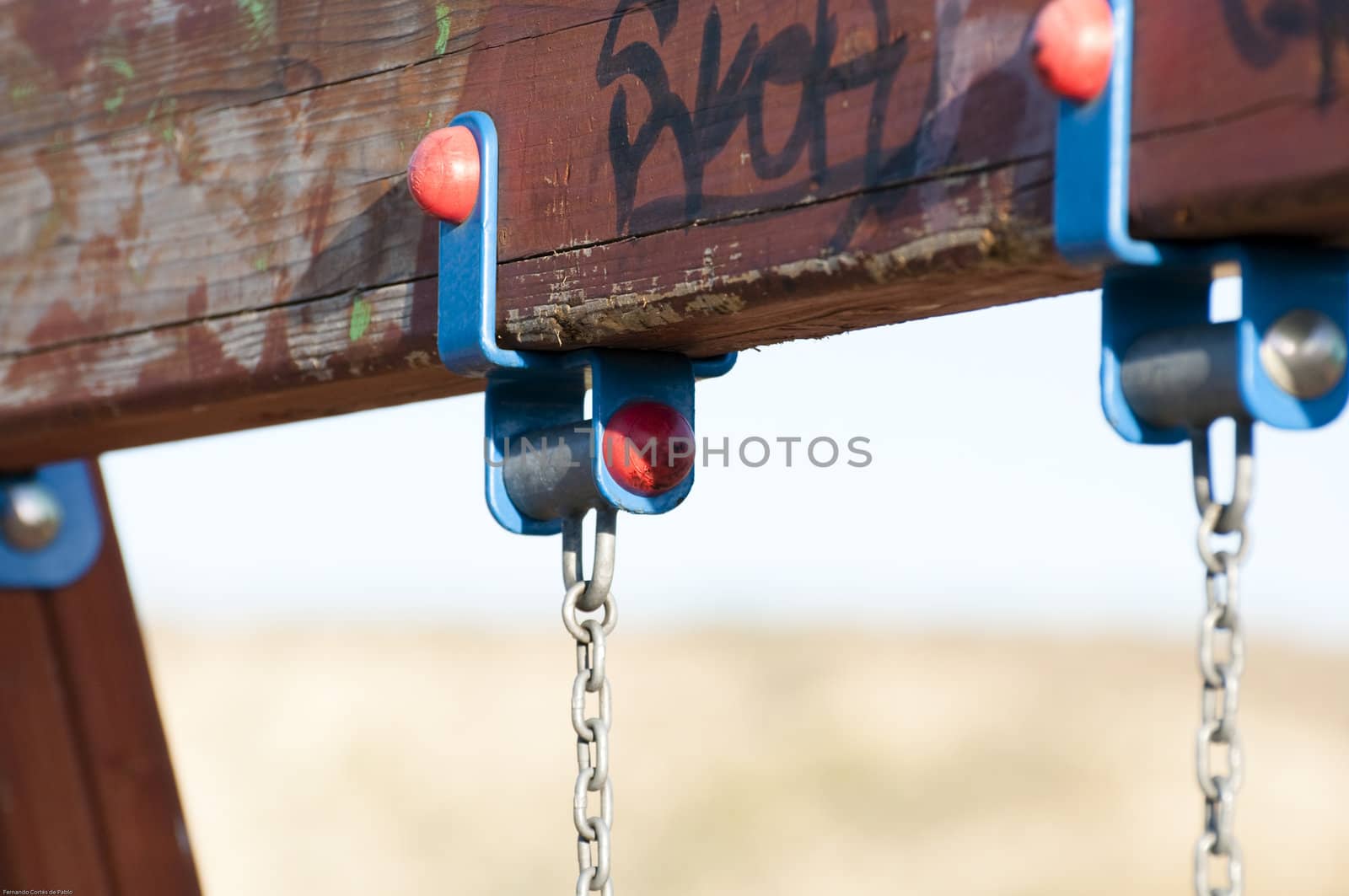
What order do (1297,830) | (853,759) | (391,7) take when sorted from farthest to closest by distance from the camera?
(853,759), (1297,830), (391,7)

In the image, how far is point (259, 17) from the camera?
59.7 inches

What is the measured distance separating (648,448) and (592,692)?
0.66 ft

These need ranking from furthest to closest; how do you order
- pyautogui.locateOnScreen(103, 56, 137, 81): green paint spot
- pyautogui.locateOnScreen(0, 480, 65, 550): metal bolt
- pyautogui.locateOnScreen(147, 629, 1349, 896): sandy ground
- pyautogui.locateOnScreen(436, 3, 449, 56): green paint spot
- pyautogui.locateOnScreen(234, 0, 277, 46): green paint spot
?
pyautogui.locateOnScreen(147, 629, 1349, 896): sandy ground, pyautogui.locateOnScreen(0, 480, 65, 550): metal bolt, pyautogui.locateOnScreen(103, 56, 137, 81): green paint spot, pyautogui.locateOnScreen(234, 0, 277, 46): green paint spot, pyautogui.locateOnScreen(436, 3, 449, 56): green paint spot

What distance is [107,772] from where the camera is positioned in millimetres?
2016

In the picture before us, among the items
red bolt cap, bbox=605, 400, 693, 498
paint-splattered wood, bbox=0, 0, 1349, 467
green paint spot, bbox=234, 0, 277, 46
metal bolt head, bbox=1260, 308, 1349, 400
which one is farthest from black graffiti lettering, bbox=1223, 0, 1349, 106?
green paint spot, bbox=234, 0, 277, 46

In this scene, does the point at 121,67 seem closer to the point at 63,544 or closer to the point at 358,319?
the point at 358,319

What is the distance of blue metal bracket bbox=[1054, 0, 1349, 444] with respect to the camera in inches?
35.7

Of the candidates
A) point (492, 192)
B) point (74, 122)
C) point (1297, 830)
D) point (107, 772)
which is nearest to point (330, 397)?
point (492, 192)

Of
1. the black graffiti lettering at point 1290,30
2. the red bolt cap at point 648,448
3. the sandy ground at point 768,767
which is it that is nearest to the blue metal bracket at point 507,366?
the red bolt cap at point 648,448

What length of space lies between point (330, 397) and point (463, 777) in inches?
322

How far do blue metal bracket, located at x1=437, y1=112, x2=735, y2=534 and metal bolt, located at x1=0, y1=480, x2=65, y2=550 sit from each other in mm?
851

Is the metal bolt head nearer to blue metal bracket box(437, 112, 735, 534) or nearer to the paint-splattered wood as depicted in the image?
the paint-splattered wood

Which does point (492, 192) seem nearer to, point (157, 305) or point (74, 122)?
point (157, 305)

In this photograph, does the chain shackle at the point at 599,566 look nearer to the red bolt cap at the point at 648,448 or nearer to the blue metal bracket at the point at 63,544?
the red bolt cap at the point at 648,448
